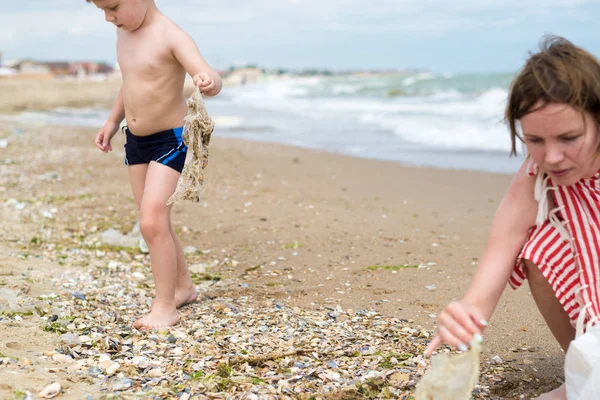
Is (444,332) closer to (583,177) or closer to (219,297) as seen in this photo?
(583,177)

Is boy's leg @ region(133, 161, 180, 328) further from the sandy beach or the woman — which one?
the woman

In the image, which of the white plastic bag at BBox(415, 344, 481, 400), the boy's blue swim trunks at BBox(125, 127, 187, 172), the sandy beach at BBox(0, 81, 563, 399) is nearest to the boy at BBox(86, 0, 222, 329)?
the boy's blue swim trunks at BBox(125, 127, 187, 172)

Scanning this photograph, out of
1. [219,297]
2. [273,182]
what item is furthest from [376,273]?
[273,182]

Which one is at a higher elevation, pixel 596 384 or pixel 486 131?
pixel 596 384

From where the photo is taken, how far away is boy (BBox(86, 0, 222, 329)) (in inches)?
150

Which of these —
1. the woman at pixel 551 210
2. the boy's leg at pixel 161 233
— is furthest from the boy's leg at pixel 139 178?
the woman at pixel 551 210

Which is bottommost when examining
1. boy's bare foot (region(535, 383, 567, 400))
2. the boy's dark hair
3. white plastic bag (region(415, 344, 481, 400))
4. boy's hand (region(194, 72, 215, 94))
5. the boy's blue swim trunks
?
boy's bare foot (region(535, 383, 567, 400))

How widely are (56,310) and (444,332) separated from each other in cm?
241

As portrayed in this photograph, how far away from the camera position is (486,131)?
14.0 meters

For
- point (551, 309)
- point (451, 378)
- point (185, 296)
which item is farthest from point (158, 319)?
point (551, 309)

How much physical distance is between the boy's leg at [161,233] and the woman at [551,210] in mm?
1929

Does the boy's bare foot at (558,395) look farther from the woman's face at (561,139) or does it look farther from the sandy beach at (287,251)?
the woman's face at (561,139)

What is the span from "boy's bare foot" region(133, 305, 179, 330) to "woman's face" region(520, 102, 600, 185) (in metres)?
2.23

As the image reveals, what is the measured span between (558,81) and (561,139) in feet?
0.63
